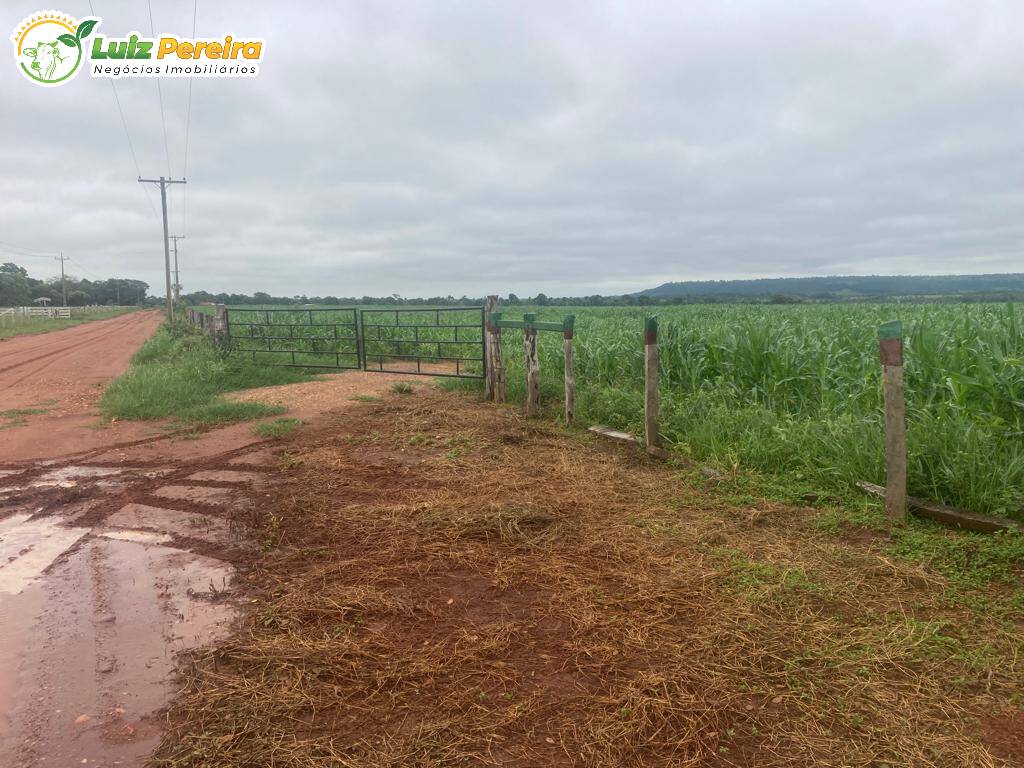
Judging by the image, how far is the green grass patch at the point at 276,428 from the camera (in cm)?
809

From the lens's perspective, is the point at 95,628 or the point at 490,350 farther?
the point at 490,350

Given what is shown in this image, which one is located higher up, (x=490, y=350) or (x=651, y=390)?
(x=490, y=350)

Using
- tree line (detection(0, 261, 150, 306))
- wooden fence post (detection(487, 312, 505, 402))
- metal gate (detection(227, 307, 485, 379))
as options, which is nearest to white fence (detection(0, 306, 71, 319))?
tree line (detection(0, 261, 150, 306))

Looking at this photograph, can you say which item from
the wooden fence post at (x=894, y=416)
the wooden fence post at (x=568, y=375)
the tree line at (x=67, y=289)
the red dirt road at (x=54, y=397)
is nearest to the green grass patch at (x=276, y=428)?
the red dirt road at (x=54, y=397)

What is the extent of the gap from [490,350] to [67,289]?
339 ft

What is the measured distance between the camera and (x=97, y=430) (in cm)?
838

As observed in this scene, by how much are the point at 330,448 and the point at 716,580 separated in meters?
4.86

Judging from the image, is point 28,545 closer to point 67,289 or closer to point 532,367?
point 532,367

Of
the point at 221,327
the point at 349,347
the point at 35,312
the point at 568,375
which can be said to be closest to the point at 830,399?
the point at 568,375

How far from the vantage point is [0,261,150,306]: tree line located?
70.6m

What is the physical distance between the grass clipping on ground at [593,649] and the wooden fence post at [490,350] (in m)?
5.18

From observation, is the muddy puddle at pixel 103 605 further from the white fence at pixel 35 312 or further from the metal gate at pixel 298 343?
the white fence at pixel 35 312

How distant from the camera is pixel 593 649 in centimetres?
302

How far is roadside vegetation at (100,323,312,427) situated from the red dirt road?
1.62ft
